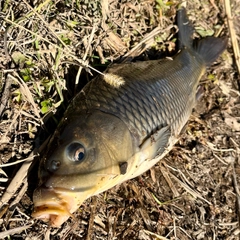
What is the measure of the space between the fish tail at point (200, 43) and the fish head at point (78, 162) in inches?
60.6

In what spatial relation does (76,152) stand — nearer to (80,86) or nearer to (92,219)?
(92,219)

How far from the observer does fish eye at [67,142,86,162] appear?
248 centimetres

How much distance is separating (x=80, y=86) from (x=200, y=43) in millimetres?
1363

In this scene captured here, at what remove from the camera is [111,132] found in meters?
2.72

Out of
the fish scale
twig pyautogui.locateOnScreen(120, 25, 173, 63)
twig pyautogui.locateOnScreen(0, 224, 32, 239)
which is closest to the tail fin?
twig pyautogui.locateOnScreen(120, 25, 173, 63)

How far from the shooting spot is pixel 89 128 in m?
2.64

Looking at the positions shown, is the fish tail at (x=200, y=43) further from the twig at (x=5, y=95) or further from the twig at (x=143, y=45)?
the twig at (x=5, y=95)

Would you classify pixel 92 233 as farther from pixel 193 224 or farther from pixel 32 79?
pixel 32 79

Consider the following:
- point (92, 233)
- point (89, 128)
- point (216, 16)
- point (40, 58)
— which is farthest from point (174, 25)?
point (92, 233)

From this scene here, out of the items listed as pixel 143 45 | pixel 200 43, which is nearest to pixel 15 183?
pixel 143 45

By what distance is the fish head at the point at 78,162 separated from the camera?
2.43 meters

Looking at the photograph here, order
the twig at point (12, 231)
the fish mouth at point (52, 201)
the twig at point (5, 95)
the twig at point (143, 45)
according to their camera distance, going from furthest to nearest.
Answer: the twig at point (143, 45)
the twig at point (5, 95)
the twig at point (12, 231)
the fish mouth at point (52, 201)

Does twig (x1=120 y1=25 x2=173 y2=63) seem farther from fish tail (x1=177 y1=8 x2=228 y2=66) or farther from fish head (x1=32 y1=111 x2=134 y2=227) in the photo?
fish head (x1=32 y1=111 x2=134 y2=227)

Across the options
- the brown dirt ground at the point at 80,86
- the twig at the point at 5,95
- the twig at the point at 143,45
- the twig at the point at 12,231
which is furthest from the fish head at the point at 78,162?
the twig at the point at 143,45
